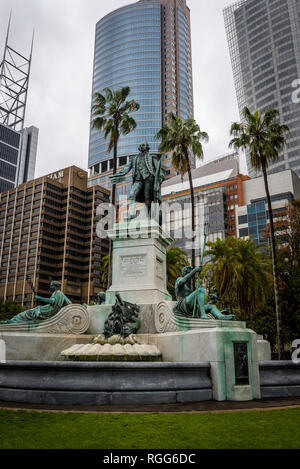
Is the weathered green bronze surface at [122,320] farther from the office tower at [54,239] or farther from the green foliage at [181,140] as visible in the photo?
the office tower at [54,239]

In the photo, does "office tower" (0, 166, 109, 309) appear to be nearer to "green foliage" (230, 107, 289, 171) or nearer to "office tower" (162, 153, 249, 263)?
"office tower" (162, 153, 249, 263)

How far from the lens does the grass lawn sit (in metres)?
4.74

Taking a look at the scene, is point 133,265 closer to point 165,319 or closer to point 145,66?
point 165,319

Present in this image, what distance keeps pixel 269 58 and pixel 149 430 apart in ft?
588

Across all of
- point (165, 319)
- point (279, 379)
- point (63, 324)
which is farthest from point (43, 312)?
point (279, 379)

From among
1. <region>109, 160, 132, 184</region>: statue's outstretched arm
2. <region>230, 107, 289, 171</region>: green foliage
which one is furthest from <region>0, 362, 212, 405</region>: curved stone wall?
<region>230, 107, 289, 171</region>: green foliage

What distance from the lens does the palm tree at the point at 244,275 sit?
30.3m

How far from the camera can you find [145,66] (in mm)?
178625

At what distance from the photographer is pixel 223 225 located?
114 metres

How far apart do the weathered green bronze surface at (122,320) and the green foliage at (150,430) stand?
180 inches

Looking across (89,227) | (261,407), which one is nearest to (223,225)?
(89,227)

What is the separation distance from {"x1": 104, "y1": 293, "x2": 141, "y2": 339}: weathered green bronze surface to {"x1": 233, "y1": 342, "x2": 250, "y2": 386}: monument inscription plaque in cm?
346

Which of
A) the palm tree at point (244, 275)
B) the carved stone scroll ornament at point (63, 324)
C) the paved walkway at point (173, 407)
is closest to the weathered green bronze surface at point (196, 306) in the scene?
the paved walkway at point (173, 407)

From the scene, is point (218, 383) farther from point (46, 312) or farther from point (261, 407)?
point (46, 312)
